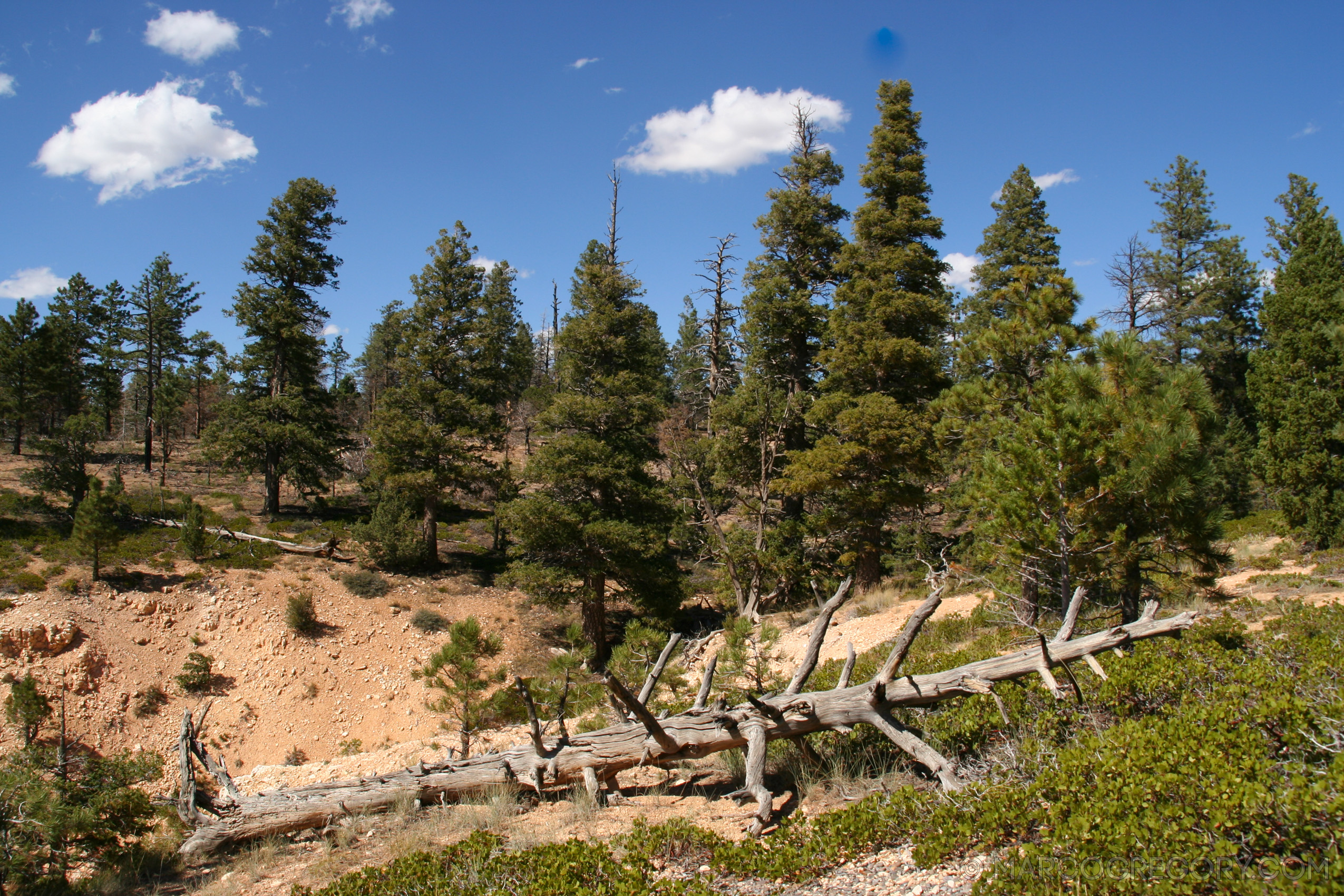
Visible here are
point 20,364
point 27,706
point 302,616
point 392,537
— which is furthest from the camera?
point 20,364

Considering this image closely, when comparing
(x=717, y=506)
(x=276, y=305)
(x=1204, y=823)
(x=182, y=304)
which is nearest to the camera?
(x=1204, y=823)

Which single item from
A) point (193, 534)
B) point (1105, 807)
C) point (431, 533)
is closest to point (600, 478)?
point (431, 533)

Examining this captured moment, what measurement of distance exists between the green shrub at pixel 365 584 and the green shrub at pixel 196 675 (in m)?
4.41

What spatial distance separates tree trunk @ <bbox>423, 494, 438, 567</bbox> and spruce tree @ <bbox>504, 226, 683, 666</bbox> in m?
6.02

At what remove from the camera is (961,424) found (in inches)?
507

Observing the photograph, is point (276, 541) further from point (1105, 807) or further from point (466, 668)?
point (1105, 807)

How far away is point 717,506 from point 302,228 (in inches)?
754

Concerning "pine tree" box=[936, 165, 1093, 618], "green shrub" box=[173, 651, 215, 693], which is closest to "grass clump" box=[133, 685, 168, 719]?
"green shrub" box=[173, 651, 215, 693]

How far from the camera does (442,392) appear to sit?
76.4ft

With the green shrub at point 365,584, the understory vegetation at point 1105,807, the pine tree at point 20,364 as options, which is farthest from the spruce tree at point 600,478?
the pine tree at point 20,364

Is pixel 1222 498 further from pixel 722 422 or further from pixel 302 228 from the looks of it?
pixel 302 228

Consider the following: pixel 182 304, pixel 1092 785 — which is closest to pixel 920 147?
pixel 1092 785

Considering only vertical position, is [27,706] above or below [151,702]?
above

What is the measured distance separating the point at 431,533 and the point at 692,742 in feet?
65.8
